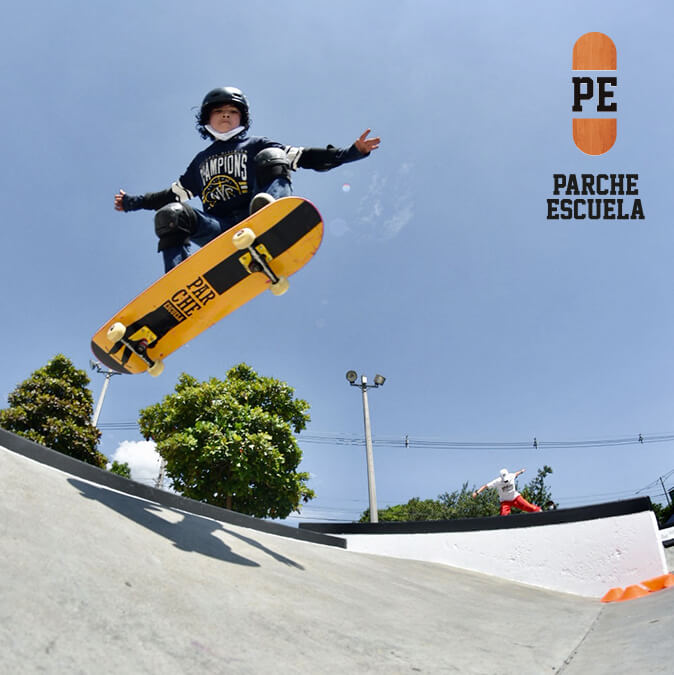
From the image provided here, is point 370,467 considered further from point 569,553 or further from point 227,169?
point 227,169

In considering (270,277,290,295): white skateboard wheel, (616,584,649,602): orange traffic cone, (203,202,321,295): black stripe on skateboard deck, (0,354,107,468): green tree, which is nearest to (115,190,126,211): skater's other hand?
(203,202,321,295): black stripe on skateboard deck

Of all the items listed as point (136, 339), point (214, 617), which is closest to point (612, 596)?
point (214, 617)

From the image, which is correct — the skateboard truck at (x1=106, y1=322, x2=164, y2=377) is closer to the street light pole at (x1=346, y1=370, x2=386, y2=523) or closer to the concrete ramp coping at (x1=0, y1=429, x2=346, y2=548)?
the concrete ramp coping at (x1=0, y1=429, x2=346, y2=548)

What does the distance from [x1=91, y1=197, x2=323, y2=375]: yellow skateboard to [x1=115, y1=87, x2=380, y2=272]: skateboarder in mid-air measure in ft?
1.07

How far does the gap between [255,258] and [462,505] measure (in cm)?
3518

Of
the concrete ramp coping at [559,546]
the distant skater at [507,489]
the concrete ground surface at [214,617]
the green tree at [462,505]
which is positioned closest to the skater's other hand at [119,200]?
the concrete ground surface at [214,617]

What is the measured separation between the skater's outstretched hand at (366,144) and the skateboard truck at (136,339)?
10.5 feet

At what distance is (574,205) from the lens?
31.6 feet

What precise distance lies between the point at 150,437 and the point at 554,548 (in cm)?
1385

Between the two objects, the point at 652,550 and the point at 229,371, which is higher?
the point at 229,371

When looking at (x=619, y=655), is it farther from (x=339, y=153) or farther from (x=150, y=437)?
(x=150, y=437)

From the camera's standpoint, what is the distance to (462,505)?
34625 millimetres

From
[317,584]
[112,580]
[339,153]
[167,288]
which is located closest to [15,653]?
[112,580]

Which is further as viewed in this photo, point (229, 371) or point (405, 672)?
point (229, 371)
